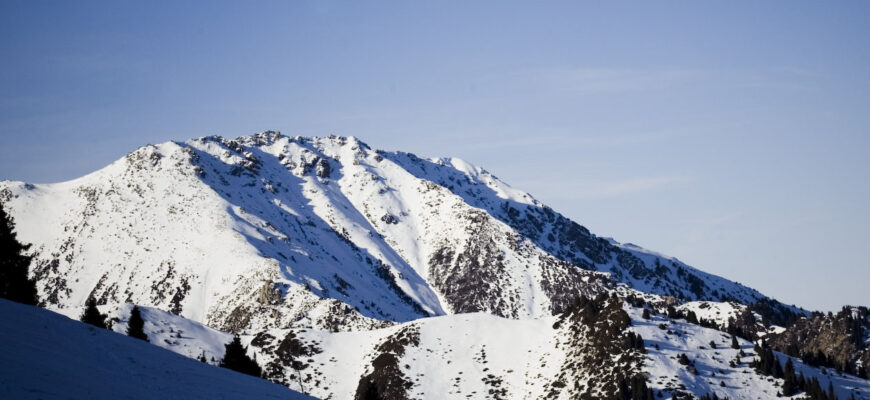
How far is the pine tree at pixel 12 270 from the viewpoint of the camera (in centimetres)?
6125

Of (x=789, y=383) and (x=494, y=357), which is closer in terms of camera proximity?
(x=789, y=383)

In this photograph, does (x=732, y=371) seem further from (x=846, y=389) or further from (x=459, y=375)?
(x=459, y=375)

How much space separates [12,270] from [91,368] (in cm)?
3736

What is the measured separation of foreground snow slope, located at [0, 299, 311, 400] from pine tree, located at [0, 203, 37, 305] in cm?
2628

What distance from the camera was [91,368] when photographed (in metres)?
31.9

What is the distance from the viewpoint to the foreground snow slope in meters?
27.2

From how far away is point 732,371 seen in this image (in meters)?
101

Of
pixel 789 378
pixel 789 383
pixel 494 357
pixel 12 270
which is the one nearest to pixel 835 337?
pixel 789 378

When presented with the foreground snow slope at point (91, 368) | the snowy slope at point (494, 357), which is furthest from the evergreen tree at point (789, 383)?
the foreground snow slope at point (91, 368)

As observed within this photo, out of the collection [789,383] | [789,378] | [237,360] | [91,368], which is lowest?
[789,383]

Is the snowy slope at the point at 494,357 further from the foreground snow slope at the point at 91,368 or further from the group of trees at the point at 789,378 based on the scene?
the foreground snow slope at the point at 91,368

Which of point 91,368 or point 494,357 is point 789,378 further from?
point 91,368

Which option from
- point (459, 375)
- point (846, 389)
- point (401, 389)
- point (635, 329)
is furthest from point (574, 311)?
point (846, 389)

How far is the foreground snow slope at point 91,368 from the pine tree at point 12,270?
26277 mm
